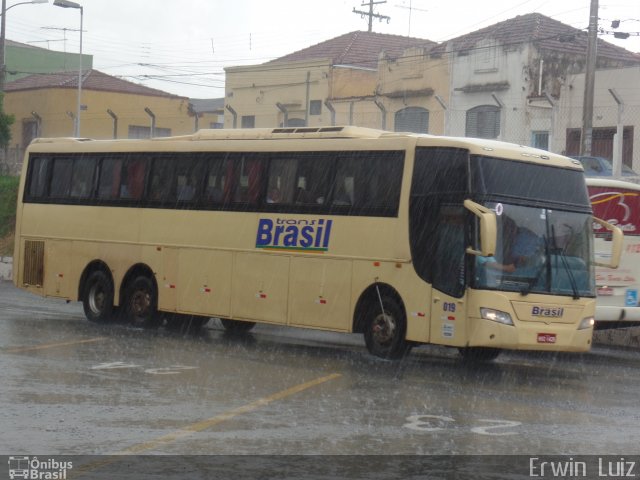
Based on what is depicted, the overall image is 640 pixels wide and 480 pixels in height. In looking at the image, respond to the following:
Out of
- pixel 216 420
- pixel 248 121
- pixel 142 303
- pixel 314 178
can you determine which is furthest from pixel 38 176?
pixel 248 121

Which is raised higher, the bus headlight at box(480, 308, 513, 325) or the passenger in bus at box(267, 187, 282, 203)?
the passenger in bus at box(267, 187, 282, 203)

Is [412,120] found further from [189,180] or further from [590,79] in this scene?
[189,180]

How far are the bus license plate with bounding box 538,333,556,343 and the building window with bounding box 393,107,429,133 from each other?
3021cm

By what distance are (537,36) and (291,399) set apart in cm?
3450

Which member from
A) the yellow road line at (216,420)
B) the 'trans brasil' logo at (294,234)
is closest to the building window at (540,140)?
the 'trans brasil' logo at (294,234)

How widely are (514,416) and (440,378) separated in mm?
3238

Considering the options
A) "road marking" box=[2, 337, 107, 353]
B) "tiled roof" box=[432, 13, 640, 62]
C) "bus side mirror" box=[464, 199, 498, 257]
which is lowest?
"road marking" box=[2, 337, 107, 353]

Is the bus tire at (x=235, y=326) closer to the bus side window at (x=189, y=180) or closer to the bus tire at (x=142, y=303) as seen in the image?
the bus tire at (x=142, y=303)

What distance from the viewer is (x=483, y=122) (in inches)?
1713

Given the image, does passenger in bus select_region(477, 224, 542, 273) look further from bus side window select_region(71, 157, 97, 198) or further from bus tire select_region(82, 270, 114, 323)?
bus side window select_region(71, 157, 97, 198)

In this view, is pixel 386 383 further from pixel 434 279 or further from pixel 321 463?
pixel 321 463

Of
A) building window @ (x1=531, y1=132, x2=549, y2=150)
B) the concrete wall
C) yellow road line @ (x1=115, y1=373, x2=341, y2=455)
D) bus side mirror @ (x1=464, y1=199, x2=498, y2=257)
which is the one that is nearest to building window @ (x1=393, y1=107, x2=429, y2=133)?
building window @ (x1=531, y1=132, x2=549, y2=150)

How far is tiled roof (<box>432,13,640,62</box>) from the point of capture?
1741 inches

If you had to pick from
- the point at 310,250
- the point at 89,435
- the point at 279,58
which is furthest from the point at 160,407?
the point at 279,58
